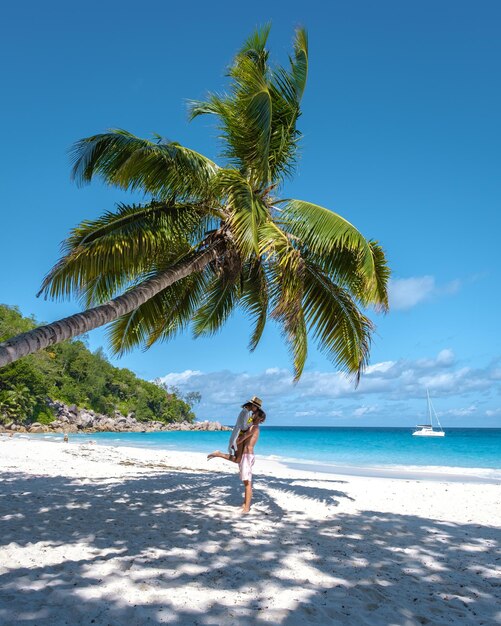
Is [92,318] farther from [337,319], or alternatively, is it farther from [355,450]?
[355,450]

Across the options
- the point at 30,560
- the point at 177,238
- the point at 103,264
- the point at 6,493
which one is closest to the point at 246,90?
the point at 177,238

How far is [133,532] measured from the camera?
21.1ft

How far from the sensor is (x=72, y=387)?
224 feet

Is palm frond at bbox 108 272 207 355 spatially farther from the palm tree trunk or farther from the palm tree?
the palm tree trunk

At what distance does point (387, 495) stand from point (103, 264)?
7321 millimetres

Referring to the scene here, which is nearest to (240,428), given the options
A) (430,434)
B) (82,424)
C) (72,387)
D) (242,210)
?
(242,210)

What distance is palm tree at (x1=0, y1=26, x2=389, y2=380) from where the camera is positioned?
8219 millimetres

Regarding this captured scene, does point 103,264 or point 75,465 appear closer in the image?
point 103,264

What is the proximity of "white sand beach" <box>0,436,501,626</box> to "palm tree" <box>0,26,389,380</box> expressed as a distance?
2827 millimetres

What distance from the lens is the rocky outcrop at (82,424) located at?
4838cm

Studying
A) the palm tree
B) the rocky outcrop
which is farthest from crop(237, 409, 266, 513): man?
the rocky outcrop

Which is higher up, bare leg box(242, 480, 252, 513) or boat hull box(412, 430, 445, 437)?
boat hull box(412, 430, 445, 437)

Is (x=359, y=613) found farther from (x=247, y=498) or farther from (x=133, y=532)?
(x=247, y=498)

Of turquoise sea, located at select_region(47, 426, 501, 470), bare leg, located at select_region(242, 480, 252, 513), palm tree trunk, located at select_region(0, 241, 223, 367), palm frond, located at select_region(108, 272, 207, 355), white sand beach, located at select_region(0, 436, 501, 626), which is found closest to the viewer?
white sand beach, located at select_region(0, 436, 501, 626)
